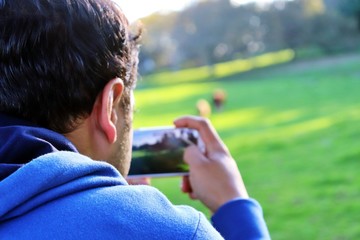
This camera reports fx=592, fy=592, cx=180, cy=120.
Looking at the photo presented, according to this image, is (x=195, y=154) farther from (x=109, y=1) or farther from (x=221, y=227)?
(x=109, y=1)

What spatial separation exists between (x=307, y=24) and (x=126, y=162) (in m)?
35.6

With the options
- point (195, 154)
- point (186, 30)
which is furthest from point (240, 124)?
point (186, 30)

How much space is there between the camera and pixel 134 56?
107 centimetres

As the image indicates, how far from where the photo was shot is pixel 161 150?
57.7 inches

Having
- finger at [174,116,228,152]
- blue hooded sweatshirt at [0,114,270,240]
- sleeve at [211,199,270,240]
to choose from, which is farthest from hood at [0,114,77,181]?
finger at [174,116,228,152]

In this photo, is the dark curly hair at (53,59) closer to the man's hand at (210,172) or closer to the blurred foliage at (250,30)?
the man's hand at (210,172)

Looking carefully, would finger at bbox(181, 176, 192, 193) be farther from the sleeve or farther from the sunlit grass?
the sunlit grass

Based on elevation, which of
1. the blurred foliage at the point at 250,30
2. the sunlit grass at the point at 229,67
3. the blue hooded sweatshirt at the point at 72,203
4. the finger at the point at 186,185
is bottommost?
the sunlit grass at the point at 229,67

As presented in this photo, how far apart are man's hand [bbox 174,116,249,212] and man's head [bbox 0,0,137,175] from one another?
452 mm

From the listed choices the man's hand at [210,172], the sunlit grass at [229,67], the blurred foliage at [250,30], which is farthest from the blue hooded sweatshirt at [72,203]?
the sunlit grass at [229,67]

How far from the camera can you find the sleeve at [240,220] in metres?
1.16

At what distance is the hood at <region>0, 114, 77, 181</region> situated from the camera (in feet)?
2.66

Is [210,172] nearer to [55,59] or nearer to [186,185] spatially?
[186,185]

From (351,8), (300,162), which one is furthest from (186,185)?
(351,8)
